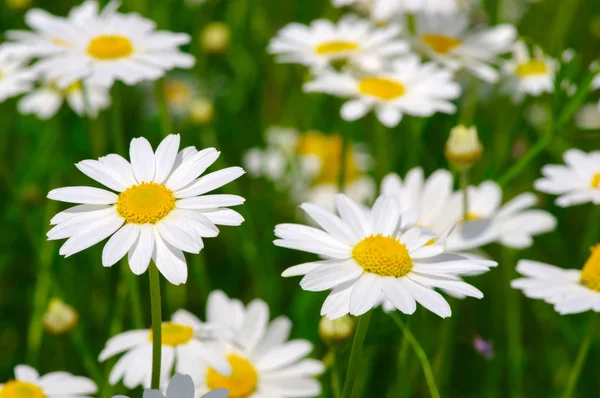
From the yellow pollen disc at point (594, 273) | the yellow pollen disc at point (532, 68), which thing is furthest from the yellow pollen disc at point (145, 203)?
the yellow pollen disc at point (532, 68)

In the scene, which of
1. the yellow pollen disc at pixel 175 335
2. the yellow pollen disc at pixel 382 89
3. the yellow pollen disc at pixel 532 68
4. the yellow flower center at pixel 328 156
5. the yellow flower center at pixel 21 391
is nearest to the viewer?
the yellow flower center at pixel 21 391

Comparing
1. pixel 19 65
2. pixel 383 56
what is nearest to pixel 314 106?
pixel 383 56

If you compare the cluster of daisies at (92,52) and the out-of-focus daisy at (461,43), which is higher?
the out-of-focus daisy at (461,43)

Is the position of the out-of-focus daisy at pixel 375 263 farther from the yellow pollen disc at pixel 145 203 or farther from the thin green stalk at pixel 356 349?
the yellow pollen disc at pixel 145 203

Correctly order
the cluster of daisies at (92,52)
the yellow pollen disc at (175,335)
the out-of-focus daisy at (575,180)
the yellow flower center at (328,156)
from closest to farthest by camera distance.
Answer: the yellow pollen disc at (175,335) → the out-of-focus daisy at (575,180) → the cluster of daisies at (92,52) → the yellow flower center at (328,156)

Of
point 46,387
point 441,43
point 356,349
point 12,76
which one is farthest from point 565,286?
point 12,76

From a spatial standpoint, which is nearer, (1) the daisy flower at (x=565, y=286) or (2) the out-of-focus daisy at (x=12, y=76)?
(1) the daisy flower at (x=565, y=286)

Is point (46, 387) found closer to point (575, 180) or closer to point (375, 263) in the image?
point (375, 263)

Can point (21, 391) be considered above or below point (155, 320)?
below
